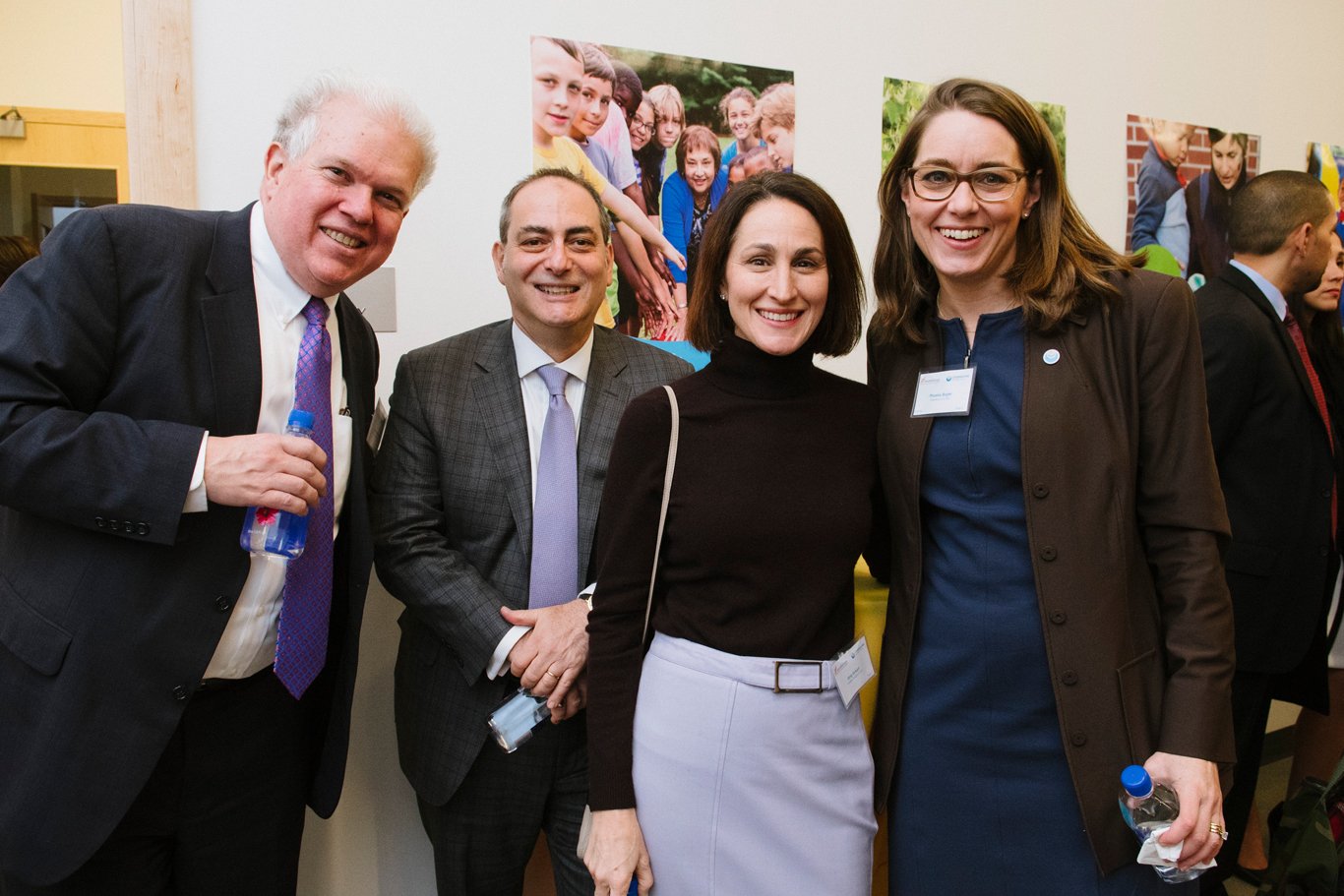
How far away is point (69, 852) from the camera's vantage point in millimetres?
1404

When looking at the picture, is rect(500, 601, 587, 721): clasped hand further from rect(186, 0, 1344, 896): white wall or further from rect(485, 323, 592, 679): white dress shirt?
rect(186, 0, 1344, 896): white wall

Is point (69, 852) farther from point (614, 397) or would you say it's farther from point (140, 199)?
point (140, 199)

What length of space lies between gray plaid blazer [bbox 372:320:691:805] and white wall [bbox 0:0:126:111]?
11.3ft

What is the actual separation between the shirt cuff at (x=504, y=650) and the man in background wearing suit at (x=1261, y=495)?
2.11 metres

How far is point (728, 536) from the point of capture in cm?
147

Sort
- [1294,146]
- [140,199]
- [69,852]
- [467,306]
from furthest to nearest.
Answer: [1294,146] < [467,306] < [140,199] < [69,852]

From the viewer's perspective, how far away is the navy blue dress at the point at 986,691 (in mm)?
1459

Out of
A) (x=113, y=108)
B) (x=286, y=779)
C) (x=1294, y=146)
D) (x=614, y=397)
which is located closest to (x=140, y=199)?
(x=614, y=397)

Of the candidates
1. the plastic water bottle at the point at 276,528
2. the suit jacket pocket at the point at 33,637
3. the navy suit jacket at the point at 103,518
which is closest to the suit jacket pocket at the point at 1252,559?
the plastic water bottle at the point at 276,528

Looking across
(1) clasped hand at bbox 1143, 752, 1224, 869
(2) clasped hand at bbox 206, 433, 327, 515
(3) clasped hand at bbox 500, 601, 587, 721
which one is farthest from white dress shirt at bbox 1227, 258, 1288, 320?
(2) clasped hand at bbox 206, 433, 327, 515

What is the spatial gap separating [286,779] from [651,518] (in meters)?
0.97

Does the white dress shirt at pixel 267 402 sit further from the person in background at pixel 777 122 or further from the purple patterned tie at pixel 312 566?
the person in background at pixel 777 122

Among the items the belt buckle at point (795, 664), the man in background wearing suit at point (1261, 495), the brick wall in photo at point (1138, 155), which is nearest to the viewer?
the belt buckle at point (795, 664)

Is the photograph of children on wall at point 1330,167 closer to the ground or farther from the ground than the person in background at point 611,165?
farther from the ground
